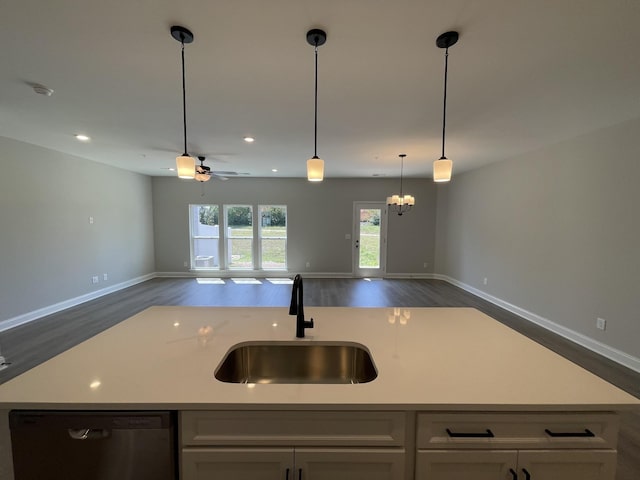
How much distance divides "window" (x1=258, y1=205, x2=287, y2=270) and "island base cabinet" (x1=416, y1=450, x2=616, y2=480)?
6365mm

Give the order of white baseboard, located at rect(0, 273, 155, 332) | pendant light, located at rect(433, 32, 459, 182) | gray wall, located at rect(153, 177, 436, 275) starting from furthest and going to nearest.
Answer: gray wall, located at rect(153, 177, 436, 275) → white baseboard, located at rect(0, 273, 155, 332) → pendant light, located at rect(433, 32, 459, 182)

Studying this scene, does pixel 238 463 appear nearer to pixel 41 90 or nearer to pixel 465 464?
pixel 465 464

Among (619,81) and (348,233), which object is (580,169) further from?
(348,233)

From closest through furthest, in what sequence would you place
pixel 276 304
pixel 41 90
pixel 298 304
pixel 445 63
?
pixel 298 304
pixel 445 63
pixel 41 90
pixel 276 304

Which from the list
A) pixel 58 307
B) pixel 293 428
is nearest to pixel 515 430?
pixel 293 428

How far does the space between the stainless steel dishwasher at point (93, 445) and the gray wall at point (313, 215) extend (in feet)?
20.3

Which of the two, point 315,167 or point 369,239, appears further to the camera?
point 369,239

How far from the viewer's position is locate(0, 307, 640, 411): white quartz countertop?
922 millimetres

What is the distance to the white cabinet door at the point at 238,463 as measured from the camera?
0.94 meters

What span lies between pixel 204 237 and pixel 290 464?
6.95 m

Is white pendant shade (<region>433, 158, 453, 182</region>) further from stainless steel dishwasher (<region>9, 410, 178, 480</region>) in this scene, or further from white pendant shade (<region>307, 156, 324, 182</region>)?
stainless steel dishwasher (<region>9, 410, 178, 480</region>)

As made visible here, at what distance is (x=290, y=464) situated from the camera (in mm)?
946

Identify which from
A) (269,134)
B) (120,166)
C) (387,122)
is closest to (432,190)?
(387,122)

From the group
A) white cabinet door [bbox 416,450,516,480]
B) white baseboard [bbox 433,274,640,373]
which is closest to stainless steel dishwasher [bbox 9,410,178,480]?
white cabinet door [bbox 416,450,516,480]
